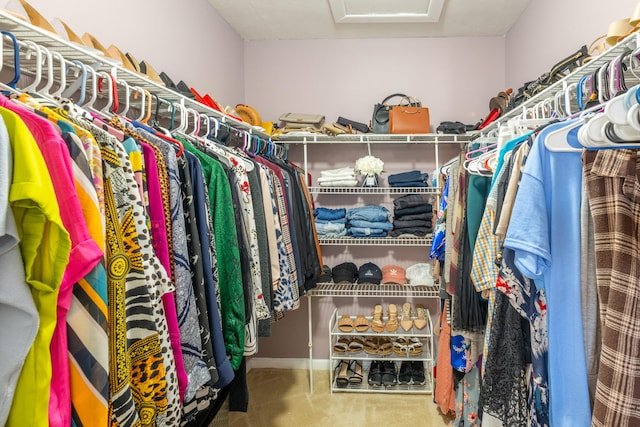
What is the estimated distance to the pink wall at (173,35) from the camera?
1.60 meters

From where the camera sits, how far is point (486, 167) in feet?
4.61

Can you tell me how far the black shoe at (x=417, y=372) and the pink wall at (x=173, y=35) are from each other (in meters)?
2.27

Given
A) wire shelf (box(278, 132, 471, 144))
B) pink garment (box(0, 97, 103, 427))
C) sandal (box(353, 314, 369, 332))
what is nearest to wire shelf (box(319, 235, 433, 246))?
sandal (box(353, 314, 369, 332))

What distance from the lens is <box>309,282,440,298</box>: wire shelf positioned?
101 inches

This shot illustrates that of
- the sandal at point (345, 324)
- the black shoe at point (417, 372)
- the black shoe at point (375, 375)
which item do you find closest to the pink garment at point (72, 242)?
the sandal at point (345, 324)

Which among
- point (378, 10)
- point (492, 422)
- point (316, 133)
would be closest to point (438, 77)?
point (378, 10)

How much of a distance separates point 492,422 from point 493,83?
235cm

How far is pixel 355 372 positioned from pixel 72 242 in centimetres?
241

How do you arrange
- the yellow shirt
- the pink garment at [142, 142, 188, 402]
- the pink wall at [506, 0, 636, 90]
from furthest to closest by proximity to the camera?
the pink wall at [506, 0, 636, 90], the pink garment at [142, 142, 188, 402], the yellow shirt

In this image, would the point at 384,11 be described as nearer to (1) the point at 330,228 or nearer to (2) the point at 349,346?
(1) the point at 330,228

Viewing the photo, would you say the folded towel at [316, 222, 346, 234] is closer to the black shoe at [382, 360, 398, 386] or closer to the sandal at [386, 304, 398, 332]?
the sandal at [386, 304, 398, 332]

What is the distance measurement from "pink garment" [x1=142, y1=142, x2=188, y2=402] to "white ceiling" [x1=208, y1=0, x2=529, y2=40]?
190cm

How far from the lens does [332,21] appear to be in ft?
8.87

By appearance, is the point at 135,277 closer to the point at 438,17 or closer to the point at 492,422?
the point at 492,422
